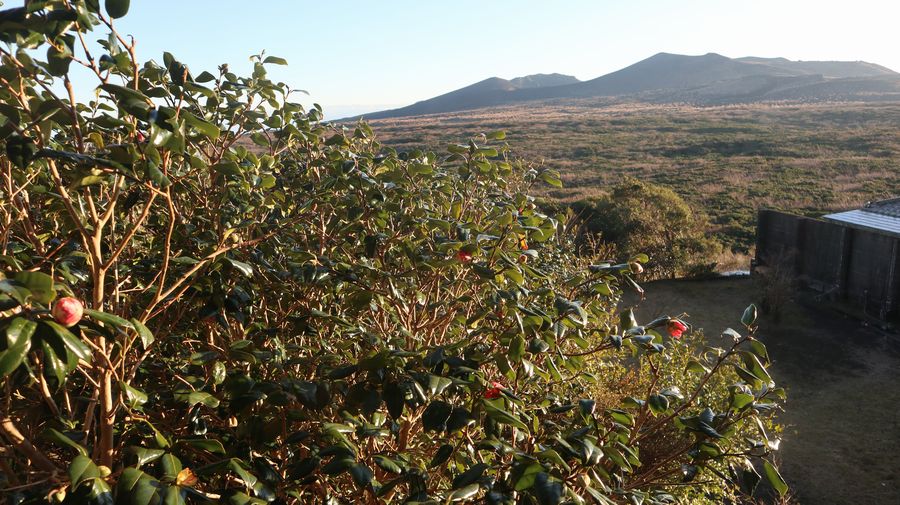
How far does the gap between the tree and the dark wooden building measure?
58.9 inches

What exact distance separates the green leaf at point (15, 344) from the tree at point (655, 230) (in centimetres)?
1387

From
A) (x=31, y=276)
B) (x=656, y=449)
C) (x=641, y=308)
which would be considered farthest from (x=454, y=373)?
(x=641, y=308)

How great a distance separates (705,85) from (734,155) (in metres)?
73.2

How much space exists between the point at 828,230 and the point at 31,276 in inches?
576

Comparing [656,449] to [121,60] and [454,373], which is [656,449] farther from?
[121,60]

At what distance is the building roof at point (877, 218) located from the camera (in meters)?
11.6

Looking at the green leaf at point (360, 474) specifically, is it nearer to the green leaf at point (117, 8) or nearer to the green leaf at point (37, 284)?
the green leaf at point (37, 284)

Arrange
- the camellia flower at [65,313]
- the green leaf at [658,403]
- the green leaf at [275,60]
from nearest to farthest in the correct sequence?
the camellia flower at [65,313] < the green leaf at [658,403] < the green leaf at [275,60]

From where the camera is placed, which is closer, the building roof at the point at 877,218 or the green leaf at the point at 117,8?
the green leaf at the point at 117,8

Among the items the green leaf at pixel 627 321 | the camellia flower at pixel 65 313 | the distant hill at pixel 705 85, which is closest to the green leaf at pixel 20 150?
the camellia flower at pixel 65 313

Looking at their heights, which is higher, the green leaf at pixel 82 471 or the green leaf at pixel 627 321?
the green leaf at pixel 82 471

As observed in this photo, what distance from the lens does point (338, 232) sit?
2.83 meters

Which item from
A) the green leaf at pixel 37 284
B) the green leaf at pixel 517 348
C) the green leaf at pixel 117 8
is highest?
the green leaf at pixel 117 8

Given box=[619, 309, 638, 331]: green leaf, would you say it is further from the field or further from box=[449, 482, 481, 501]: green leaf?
the field
